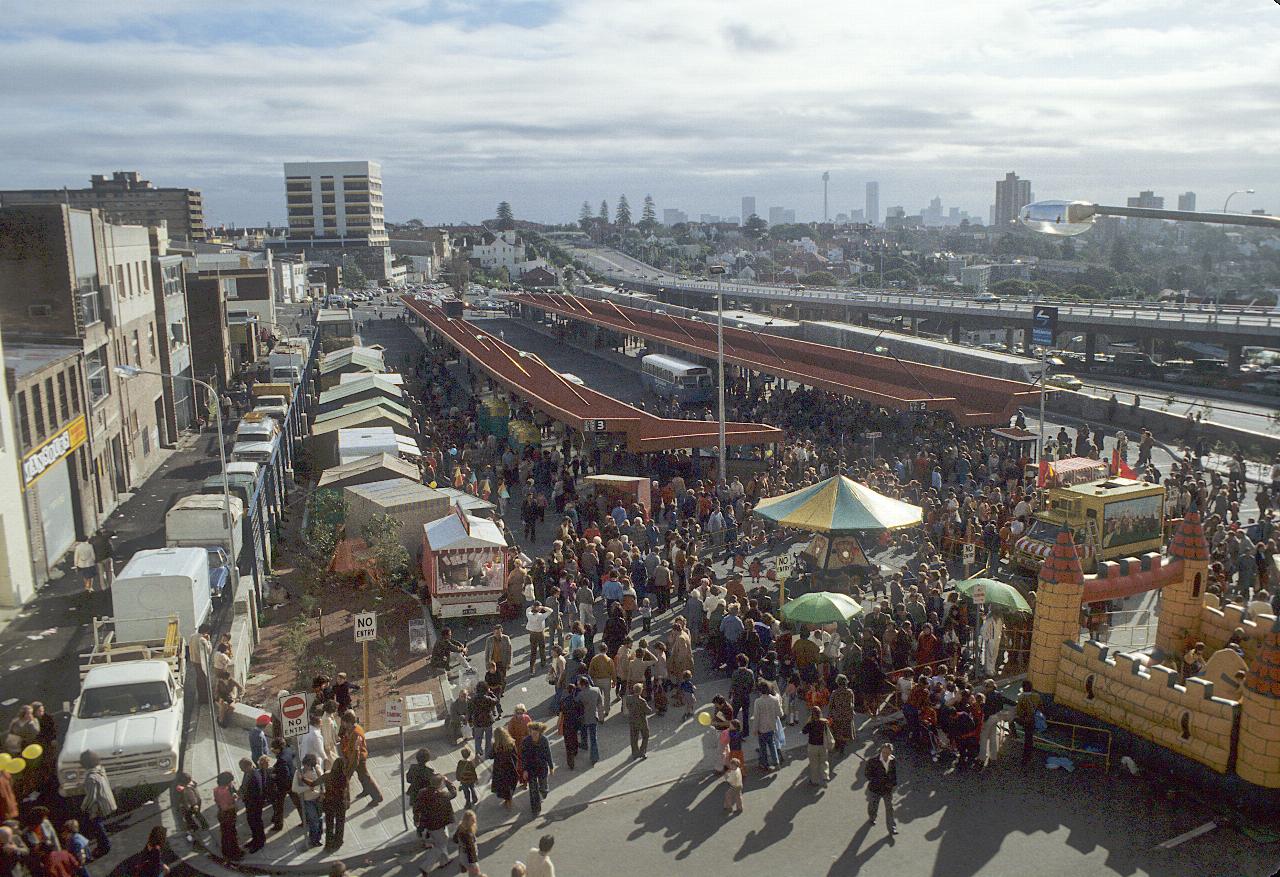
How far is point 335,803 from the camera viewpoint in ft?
34.7

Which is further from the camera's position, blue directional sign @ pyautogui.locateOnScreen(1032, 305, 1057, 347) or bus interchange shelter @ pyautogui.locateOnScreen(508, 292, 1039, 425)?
blue directional sign @ pyautogui.locateOnScreen(1032, 305, 1057, 347)

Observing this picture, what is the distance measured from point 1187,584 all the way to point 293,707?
11769 mm

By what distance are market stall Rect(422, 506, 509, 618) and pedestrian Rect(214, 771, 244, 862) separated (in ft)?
22.3

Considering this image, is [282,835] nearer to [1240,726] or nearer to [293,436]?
[1240,726]

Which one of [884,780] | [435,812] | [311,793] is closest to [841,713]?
[884,780]

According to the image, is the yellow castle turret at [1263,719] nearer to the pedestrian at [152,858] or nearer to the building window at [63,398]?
the pedestrian at [152,858]

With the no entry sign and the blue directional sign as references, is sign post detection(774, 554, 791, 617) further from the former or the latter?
the blue directional sign

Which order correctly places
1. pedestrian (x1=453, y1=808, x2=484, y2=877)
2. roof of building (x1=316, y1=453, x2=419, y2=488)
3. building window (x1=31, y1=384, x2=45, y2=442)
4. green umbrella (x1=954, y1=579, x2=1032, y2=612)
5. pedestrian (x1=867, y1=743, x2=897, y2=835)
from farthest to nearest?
roof of building (x1=316, y1=453, x2=419, y2=488) < building window (x1=31, y1=384, x2=45, y2=442) < green umbrella (x1=954, y1=579, x2=1032, y2=612) < pedestrian (x1=867, y1=743, x2=897, y2=835) < pedestrian (x1=453, y1=808, x2=484, y2=877)

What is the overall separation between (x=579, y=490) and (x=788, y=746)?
46.4 feet

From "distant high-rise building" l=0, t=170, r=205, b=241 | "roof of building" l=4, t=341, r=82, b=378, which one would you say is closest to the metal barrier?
"roof of building" l=4, t=341, r=82, b=378

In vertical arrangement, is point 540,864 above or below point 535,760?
above

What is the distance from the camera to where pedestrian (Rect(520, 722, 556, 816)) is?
1117cm

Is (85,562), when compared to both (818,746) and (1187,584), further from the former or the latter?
(1187,584)

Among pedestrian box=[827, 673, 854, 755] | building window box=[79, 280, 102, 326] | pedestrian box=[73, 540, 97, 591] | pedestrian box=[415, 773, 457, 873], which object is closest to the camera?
pedestrian box=[415, 773, 457, 873]
